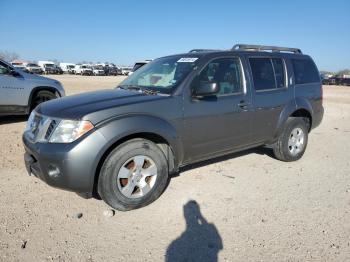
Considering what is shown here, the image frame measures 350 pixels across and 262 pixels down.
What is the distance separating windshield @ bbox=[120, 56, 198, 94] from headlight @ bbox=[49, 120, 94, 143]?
1.16 m

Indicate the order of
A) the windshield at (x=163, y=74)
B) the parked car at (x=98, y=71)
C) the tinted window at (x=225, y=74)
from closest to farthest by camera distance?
the windshield at (x=163, y=74) < the tinted window at (x=225, y=74) < the parked car at (x=98, y=71)

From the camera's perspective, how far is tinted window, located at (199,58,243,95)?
4371mm

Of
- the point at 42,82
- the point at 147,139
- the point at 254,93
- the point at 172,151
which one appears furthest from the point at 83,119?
the point at 42,82

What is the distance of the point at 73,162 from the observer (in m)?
3.25

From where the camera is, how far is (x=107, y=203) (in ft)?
11.8

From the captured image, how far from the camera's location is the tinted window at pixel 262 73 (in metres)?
4.87

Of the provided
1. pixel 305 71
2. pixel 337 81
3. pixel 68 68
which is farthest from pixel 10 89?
pixel 68 68

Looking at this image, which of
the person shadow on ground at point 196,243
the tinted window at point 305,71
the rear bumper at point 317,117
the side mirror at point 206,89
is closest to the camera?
the person shadow on ground at point 196,243

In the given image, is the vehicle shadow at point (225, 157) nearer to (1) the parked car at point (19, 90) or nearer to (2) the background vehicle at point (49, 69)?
(1) the parked car at point (19, 90)

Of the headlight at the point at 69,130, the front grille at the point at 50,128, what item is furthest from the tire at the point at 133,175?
the front grille at the point at 50,128

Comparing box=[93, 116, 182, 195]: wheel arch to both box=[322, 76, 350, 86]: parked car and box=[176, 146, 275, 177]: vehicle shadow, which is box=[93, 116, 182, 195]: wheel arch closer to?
box=[176, 146, 275, 177]: vehicle shadow

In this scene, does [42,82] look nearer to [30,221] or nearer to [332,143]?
[30,221]

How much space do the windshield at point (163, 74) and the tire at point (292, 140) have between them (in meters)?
2.13

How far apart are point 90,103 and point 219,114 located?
5.51 ft
